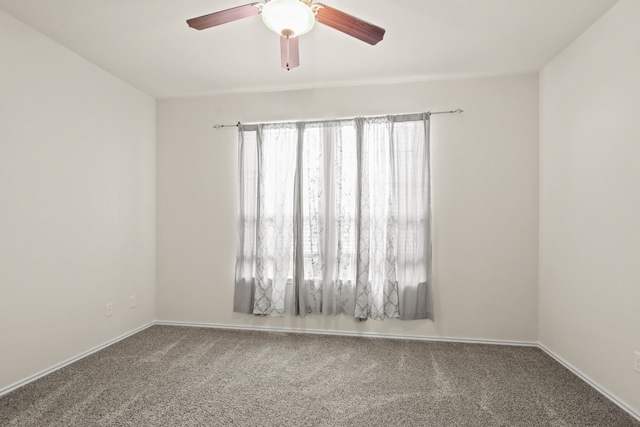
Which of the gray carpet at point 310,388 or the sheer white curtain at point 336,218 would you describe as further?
the sheer white curtain at point 336,218

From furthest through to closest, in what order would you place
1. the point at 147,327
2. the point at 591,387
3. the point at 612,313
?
the point at 147,327, the point at 591,387, the point at 612,313

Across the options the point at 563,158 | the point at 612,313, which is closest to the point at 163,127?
the point at 563,158

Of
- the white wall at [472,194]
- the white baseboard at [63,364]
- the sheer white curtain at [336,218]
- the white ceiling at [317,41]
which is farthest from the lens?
the sheer white curtain at [336,218]

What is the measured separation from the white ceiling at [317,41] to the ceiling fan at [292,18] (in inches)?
12.8

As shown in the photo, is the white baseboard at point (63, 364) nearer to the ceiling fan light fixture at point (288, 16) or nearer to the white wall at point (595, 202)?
the ceiling fan light fixture at point (288, 16)

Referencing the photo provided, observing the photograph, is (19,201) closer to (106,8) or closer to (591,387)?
(106,8)

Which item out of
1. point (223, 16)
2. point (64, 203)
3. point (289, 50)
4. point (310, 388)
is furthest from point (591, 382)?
point (64, 203)

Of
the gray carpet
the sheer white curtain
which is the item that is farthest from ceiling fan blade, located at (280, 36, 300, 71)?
the gray carpet

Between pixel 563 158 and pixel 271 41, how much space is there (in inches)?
103

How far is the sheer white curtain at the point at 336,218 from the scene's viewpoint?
139 inches

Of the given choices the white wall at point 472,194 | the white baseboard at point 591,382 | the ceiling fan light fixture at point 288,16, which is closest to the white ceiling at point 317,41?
the white wall at point 472,194

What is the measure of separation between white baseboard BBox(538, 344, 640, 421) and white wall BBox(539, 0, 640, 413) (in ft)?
0.11

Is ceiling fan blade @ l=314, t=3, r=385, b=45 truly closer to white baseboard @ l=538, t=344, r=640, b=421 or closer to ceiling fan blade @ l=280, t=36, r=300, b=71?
ceiling fan blade @ l=280, t=36, r=300, b=71

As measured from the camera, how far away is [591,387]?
2.52m
